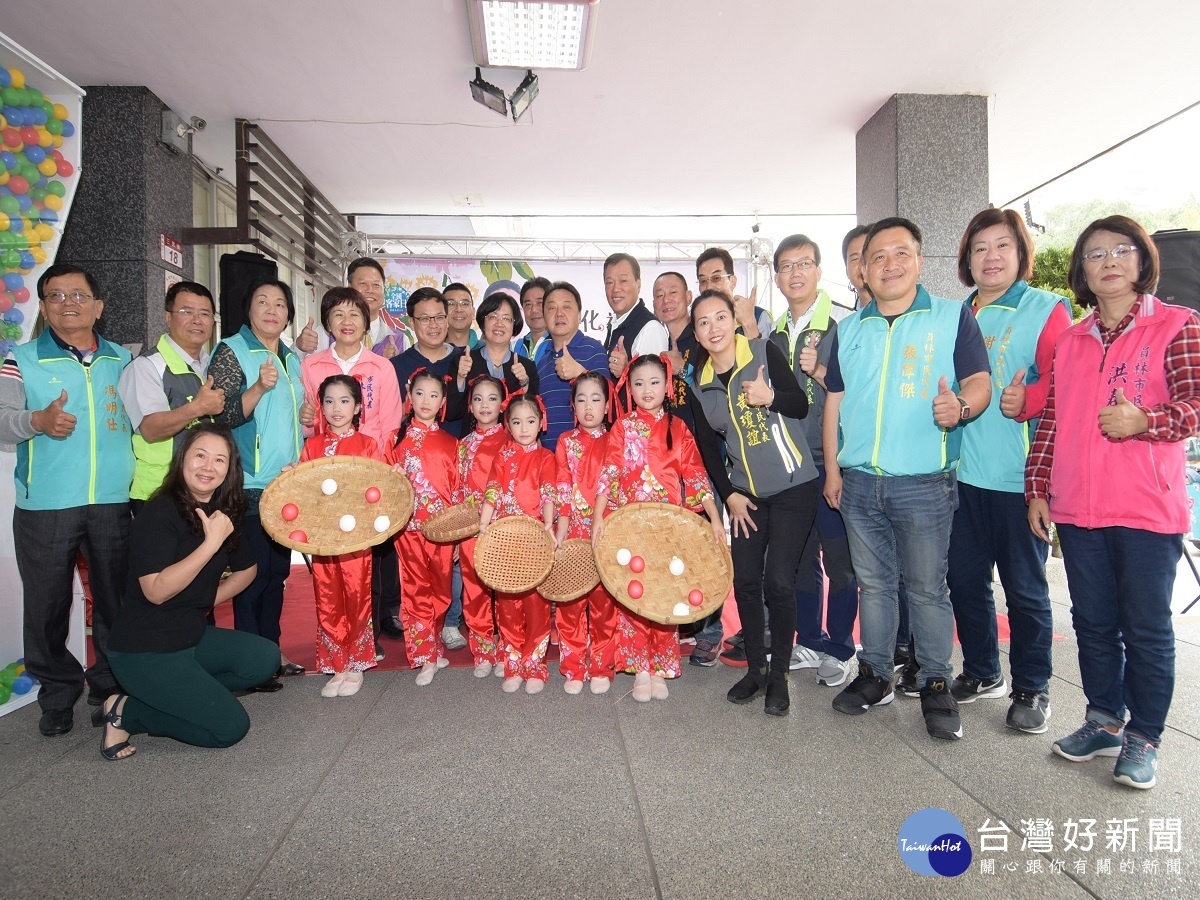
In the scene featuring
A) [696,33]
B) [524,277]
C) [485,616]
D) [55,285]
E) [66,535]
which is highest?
[696,33]

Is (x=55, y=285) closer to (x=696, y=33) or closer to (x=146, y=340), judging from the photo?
(x=146, y=340)

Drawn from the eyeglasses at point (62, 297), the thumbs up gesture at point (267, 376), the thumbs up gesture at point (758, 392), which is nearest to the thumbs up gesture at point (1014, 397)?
the thumbs up gesture at point (758, 392)

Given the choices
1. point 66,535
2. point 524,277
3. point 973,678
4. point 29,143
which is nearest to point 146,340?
point 29,143

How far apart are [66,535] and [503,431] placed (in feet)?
5.89

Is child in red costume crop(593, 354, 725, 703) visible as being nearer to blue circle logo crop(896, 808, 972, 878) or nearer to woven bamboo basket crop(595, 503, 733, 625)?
woven bamboo basket crop(595, 503, 733, 625)

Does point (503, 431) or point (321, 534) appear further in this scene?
point (503, 431)

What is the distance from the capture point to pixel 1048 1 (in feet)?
13.6

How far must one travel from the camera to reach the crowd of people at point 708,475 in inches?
87.7

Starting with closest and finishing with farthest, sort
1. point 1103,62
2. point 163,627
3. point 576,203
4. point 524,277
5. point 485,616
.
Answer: point 163,627
point 485,616
point 1103,62
point 576,203
point 524,277

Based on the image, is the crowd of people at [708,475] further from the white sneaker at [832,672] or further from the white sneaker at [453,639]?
the white sneaker at [453,639]

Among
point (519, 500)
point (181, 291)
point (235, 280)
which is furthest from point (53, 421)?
point (235, 280)

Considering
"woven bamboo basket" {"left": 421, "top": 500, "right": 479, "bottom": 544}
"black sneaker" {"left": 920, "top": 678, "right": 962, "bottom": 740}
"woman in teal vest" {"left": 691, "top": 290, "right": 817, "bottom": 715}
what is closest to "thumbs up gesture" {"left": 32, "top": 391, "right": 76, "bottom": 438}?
"woven bamboo basket" {"left": 421, "top": 500, "right": 479, "bottom": 544}

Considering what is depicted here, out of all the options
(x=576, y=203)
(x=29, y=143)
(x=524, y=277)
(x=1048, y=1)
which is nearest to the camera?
(x=29, y=143)

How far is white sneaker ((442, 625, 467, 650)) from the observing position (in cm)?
346
